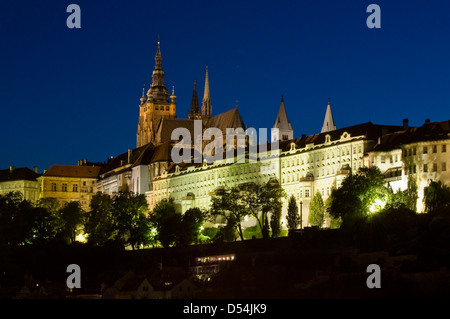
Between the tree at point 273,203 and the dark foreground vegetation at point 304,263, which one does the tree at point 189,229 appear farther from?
the tree at point 273,203

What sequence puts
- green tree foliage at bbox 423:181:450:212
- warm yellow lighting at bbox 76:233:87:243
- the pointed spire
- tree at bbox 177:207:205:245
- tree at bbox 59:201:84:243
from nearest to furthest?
green tree foliage at bbox 423:181:450:212
tree at bbox 177:207:205:245
tree at bbox 59:201:84:243
warm yellow lighting at bbox 76:233:87:243
the pointed spire

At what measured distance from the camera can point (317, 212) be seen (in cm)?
14025

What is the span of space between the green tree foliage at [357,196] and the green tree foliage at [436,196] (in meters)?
4.84

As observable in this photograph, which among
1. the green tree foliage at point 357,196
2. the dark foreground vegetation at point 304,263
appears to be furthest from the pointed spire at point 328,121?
Result: the green tree foliage at point 357,196

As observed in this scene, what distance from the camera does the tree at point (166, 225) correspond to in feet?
470

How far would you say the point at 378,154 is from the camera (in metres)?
139

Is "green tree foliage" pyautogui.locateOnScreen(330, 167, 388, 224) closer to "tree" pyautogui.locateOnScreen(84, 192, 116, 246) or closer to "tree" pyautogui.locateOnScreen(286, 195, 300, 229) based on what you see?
"tree" pyautogui.locateOnScreen(286, 195, 300, 229)

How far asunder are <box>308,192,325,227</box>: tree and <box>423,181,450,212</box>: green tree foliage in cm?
1841

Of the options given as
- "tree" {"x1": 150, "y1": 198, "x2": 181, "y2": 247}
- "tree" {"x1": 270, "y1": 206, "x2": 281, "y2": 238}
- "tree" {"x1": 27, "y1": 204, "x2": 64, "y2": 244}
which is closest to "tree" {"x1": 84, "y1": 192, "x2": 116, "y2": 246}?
"tree" {"x1": 27, "y1": 204, "x2": 64, "y2": 244}

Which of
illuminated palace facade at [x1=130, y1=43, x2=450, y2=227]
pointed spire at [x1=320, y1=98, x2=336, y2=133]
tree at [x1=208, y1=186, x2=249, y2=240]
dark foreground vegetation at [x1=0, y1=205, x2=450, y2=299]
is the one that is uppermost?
pointed spire at [x1=320, y1=98, x2=336, y2=133]

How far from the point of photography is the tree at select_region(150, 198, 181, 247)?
143 meters

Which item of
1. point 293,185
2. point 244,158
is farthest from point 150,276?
point 244,158

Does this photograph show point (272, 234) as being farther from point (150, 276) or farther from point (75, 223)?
point (75, 223)

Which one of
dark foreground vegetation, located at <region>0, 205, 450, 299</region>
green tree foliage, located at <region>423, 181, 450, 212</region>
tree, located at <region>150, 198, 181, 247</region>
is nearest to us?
dark foreground vegetation, located at <region>0, 205, 450, 299</region>
